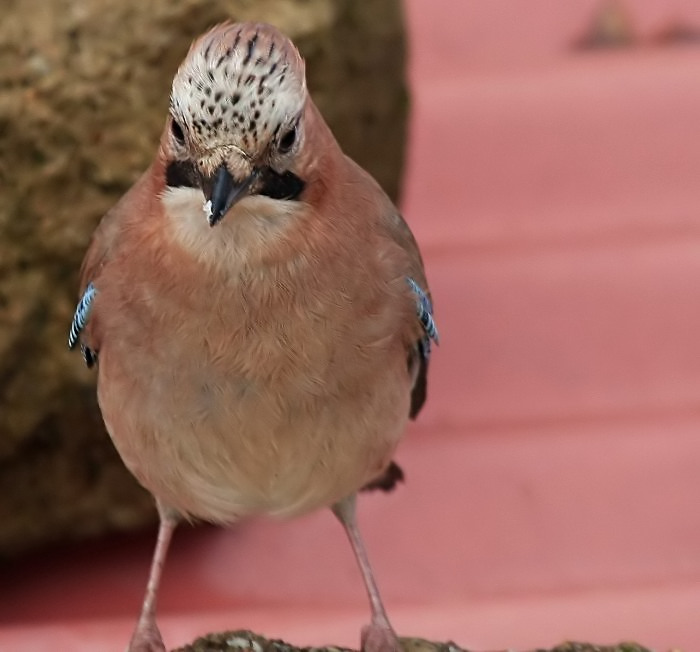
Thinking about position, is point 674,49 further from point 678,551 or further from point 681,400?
point 678,551

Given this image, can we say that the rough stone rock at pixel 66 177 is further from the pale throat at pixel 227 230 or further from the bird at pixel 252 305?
the pale throat at pixel 227 230

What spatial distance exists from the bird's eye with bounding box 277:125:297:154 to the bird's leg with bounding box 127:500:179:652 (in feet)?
3.17

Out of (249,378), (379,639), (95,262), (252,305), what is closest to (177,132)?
(252,305)

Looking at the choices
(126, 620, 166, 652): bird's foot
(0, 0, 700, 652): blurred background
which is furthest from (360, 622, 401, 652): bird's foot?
(126, 620, 166, 652): bird's foot

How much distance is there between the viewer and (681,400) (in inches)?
140

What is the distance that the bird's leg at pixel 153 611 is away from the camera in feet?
8.84

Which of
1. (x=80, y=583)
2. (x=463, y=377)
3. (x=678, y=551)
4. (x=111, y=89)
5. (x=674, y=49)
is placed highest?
(x=674, y=49)

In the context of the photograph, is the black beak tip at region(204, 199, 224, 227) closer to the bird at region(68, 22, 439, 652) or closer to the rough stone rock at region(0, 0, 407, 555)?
the bird at region(68, 22, 439, 652)

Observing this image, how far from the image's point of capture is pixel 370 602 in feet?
9.14

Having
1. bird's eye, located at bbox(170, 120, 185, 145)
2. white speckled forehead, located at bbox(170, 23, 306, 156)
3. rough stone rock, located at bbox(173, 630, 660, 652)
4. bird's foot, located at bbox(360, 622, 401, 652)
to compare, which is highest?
white speckled forehead, located at bbox(170, 23, 306, 156)

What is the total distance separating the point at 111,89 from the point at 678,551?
157 cm

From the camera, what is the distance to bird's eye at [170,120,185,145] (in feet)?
6.73

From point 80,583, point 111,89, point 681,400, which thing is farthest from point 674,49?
point 80,583

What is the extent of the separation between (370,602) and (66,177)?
1084 mm
